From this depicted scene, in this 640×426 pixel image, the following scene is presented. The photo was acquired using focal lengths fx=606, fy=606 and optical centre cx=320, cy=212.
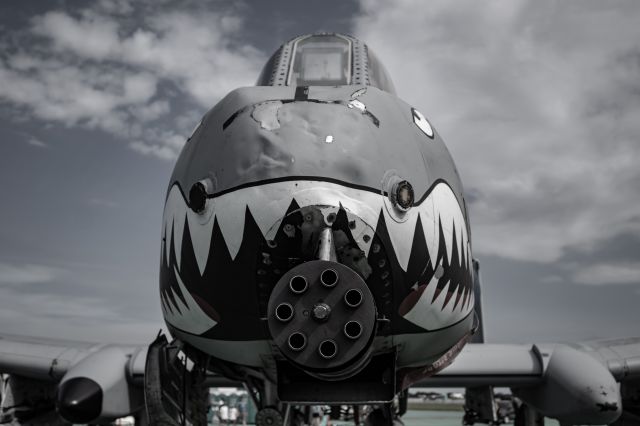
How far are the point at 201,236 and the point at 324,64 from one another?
2.61m

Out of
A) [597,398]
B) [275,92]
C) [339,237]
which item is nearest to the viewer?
[339,237]

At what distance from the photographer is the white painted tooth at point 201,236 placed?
3752 mm

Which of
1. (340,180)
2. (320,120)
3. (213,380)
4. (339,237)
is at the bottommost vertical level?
(213,380)

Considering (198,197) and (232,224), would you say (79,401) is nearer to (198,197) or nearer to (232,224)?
(198,197)

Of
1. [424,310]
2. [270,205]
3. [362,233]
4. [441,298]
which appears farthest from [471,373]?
[270,205]

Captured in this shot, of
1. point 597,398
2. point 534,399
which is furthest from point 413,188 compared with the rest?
point 534,399

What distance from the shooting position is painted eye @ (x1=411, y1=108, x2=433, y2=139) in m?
4.47

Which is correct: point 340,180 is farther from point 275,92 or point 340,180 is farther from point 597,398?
point 597,398

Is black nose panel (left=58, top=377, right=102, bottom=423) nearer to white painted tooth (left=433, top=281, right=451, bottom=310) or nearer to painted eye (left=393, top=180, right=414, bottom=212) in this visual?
white painted tooth (left=433, top=281, right=451, bottom=310)

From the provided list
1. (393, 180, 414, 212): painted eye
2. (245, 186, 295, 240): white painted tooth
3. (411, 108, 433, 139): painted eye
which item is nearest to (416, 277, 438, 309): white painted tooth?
(393, 180, 414, 212): painted eye

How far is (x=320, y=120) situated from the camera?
3.83m

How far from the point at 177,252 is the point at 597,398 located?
5.53 metres

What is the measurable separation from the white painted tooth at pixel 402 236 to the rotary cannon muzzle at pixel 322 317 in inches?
22.4

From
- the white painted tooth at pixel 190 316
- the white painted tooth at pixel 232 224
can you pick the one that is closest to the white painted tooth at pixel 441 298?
the white painted tooth at pixel 232 224
